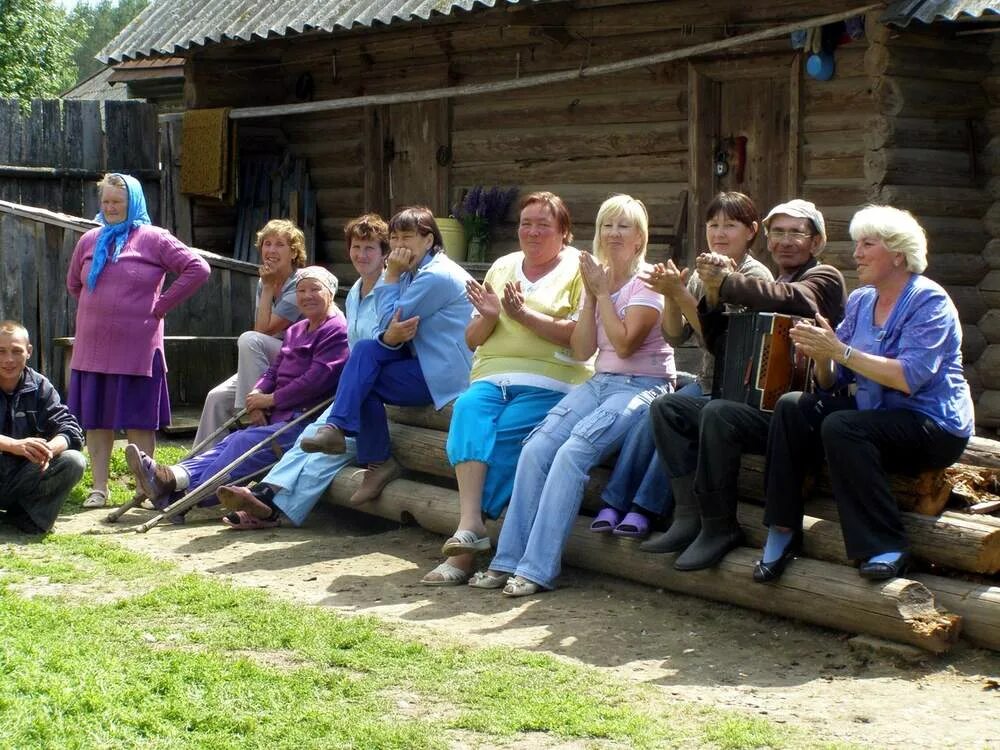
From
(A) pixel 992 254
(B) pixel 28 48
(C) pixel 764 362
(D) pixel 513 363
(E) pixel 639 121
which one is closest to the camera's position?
(C) pixel 764 362

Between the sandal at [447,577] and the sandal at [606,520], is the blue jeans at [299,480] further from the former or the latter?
the sandal at [606,520]

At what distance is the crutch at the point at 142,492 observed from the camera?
784cm

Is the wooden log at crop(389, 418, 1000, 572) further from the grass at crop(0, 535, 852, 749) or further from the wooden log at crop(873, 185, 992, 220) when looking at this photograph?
the wooden log at crop(873, 185, 992, 220)

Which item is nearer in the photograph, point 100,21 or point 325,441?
point 325,441

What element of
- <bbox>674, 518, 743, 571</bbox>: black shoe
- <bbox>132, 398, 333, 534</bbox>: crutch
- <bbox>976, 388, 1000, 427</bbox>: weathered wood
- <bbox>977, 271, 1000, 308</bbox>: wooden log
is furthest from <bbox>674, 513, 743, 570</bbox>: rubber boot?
<bbox>977, 271, 1000, 308</bbox>: wooden log

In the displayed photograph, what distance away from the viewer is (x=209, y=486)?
25.7 feet

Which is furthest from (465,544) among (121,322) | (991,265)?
(991,265)

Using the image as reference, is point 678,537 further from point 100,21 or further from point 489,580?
point 100,21

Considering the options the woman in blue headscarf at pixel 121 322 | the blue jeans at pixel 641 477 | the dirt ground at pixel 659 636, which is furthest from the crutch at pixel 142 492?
the blue jeans at pixel 641 477

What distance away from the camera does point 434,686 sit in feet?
15.7

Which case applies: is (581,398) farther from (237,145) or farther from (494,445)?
(237,145)

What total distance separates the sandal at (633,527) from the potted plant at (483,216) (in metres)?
5.77

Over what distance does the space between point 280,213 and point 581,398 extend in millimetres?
7752

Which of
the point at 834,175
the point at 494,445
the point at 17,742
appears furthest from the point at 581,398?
the point at 834,175
